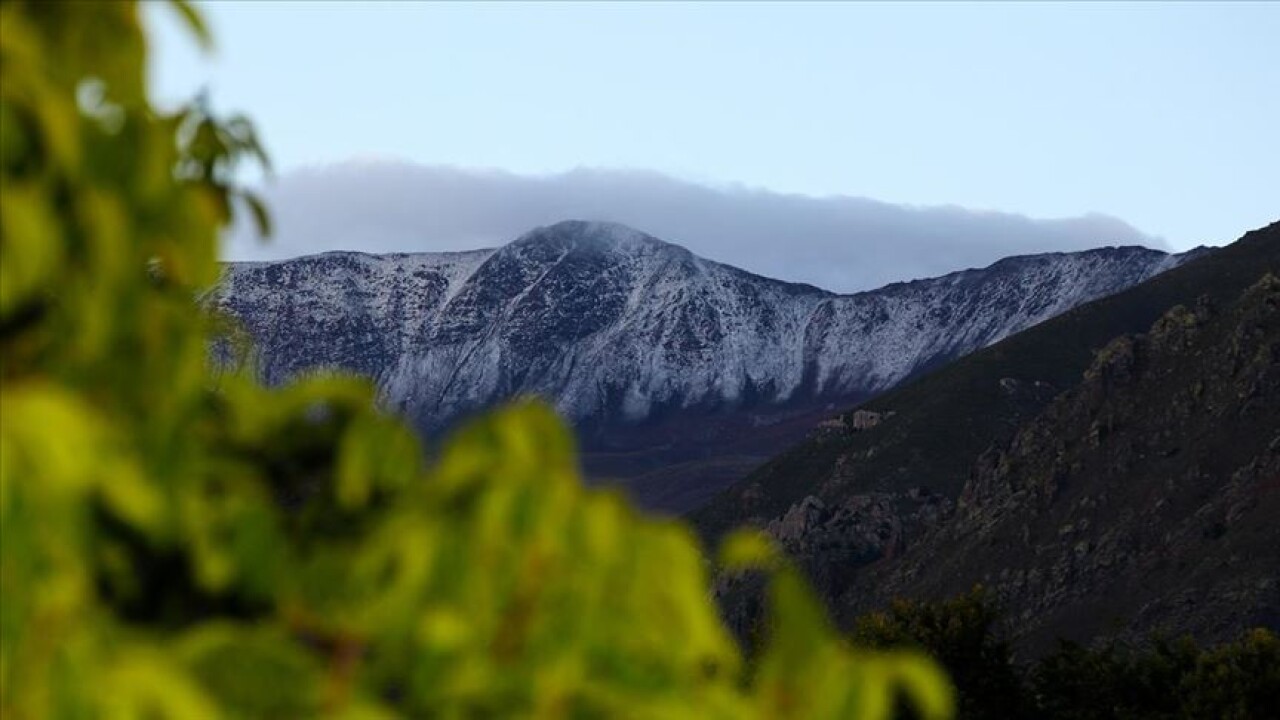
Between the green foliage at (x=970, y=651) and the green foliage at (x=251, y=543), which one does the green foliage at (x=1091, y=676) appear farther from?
the green foliage at (x=251, y=543)

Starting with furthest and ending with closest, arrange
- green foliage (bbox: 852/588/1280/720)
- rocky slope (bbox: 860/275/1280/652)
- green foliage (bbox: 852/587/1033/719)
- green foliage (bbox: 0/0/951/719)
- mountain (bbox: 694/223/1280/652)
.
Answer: mountain (bbox: 694/223/1280/652), rocky slope (bbox: 860/275/1280/652), green foliage (bbox: 852/587/1033/719), green foliage (bbox: 852/588/1280/720), green foliage (bbox: 0/0/951/719)

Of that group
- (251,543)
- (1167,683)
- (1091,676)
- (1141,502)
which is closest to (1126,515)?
(1141,502)

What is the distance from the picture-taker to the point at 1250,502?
357ft

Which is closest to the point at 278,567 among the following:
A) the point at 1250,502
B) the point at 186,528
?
the point at 186,528

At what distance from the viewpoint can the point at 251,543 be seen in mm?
3795

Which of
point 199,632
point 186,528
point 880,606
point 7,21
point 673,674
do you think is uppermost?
point 7,21

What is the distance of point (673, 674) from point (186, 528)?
1.29m

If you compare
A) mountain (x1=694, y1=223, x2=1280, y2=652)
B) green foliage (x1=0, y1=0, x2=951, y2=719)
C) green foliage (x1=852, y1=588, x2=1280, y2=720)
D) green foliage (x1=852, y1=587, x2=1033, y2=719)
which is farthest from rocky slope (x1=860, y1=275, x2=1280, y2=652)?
green foliage (x1=0, y1=0, x2=951, y2=719)

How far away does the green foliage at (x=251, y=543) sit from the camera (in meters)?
3.31

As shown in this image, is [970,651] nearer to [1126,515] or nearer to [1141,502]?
[1126,515]

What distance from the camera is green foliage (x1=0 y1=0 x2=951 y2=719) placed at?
130 inches

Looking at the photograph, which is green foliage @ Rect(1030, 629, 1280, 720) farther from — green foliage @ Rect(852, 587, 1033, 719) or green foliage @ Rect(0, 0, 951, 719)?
green foliage @ Rect(0, 0, 951, 719)

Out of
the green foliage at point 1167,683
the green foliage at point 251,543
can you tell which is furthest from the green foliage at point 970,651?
the green foliage at point 251,543

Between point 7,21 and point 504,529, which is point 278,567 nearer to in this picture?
point 504,529
